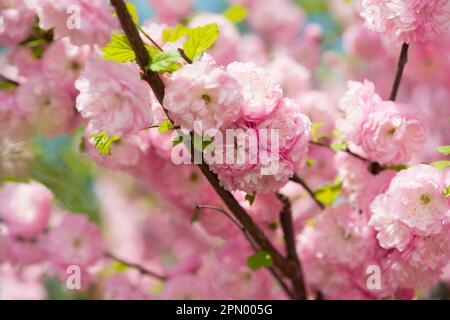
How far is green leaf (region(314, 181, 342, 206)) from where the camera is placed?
1213 mm

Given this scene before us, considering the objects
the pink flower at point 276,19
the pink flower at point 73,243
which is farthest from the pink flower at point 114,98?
the pink flower at point 276,19

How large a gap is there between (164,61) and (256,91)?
Answer: 126 mm

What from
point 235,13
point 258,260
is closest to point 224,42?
point 235,13

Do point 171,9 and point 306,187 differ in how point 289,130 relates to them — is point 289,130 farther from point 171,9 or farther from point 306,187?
point 171,9

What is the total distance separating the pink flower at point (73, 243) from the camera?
138 centimetres

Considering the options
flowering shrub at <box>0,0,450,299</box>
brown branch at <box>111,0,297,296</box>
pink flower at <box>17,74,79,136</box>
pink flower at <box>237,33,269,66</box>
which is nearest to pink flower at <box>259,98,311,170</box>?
flowering shrub at <box>0,0,450,299</box>

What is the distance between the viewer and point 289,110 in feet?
2.84

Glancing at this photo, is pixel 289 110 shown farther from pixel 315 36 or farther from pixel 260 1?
pixel 260 1

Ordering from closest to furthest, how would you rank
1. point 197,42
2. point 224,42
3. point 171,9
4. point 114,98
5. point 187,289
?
point 114,98
point 197,42
point 187,289
point 224,42
point 171,9

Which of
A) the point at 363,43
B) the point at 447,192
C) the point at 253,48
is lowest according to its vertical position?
the point at 447,192

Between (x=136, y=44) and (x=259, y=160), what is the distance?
222 millimetres

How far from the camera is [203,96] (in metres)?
0.82

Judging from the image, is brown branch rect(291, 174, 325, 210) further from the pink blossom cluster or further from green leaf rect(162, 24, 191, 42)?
green leaf rect(162, 24, 191, 42)

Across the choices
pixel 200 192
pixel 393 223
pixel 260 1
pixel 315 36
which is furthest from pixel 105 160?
pixel 260 1
